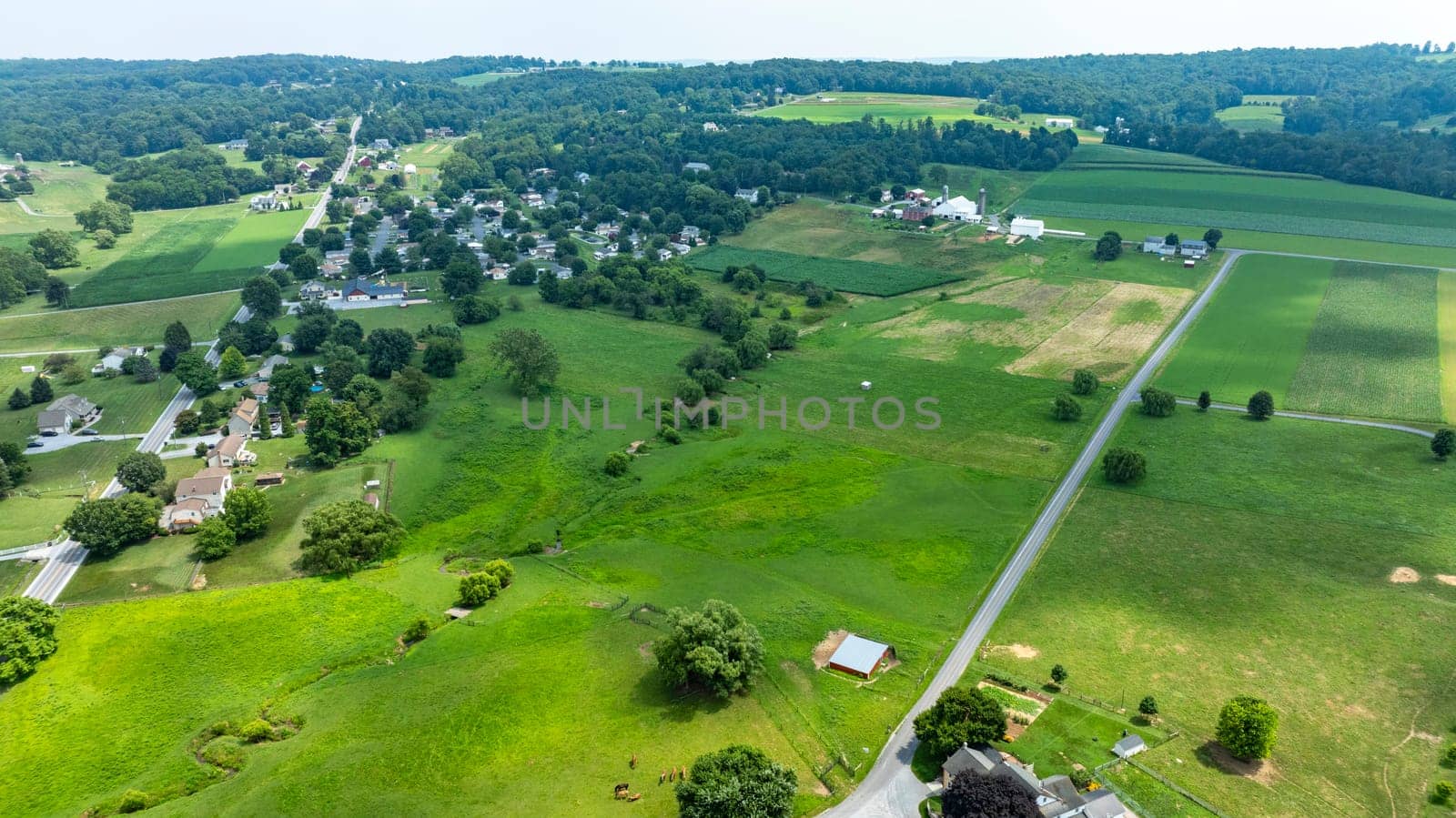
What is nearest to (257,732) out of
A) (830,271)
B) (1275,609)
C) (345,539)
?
(345,539)

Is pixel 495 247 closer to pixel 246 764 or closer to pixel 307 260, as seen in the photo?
pixel 307 260

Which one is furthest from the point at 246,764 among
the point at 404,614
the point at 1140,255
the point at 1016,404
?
the point at 1140,255

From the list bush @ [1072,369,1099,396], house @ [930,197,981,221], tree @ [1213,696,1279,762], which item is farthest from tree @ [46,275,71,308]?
tree @ [1213,696,1279,762]

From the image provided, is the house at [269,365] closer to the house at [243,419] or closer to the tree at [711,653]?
the house at [243,419]

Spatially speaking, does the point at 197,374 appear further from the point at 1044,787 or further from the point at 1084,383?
the point at 1084,383

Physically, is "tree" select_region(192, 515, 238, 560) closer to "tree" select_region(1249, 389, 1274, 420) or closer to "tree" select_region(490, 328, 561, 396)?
"tree" select_region(490, 328, 561, 396)

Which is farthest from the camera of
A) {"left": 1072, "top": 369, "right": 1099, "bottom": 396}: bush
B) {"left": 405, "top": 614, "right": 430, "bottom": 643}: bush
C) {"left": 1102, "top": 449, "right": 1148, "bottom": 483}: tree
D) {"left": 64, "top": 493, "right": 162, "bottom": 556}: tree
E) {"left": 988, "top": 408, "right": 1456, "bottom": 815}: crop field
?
{"left": 1072, "top": 369, "right": 1099, "bottom": 396}: bush

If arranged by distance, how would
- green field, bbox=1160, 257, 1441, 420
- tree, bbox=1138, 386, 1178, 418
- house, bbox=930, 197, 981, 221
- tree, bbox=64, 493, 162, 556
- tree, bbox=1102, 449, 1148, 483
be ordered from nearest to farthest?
tree, bbox=64, 493, 162, 556 → tree, bbox=1102, 449, 1148, 483 → tree, bbox=1138, 386, 1178, 418 → green field, bbox=1160, 257, 1441, 420 → house, bbox=930, 197, 981, 221
